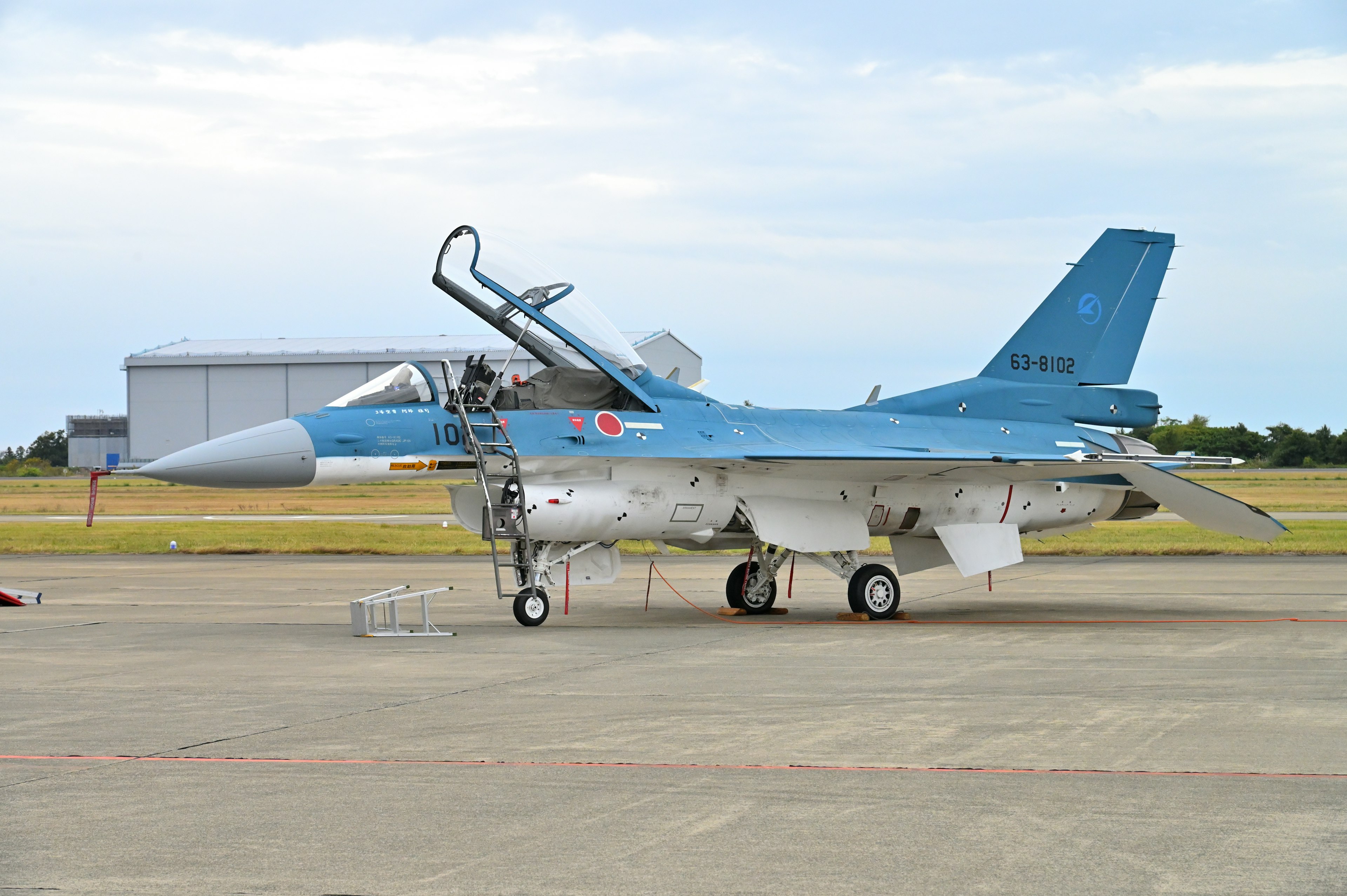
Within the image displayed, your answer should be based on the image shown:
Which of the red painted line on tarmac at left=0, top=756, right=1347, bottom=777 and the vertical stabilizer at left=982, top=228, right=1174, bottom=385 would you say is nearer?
the red painted line on tarmac at left=0, top=756, right=1347, bottom=777

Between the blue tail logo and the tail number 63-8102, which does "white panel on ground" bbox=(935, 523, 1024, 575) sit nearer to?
the tail number 63-8102

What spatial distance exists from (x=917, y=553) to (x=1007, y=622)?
7.00ft

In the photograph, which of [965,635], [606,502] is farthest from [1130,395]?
[606,502]

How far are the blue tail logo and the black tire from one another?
5.70 m

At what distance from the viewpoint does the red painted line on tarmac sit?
628 cm

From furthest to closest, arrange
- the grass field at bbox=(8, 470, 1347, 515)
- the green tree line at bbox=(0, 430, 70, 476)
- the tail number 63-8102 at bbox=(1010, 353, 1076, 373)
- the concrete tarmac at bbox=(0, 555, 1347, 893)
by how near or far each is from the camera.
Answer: the green tree line at bbox=(0, 430, 70, 476) → the grass field at bbox=(8, 470, 1347, 515) → the tail number 63-8102 at bbox=(1010, 353, 1076, 373) → the concrete tarmac at bbox=(0, 555, 1347, 893)

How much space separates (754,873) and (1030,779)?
6.68 feet

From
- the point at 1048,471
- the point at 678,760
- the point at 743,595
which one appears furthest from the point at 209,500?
the point at 678,760

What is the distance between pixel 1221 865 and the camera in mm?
4734

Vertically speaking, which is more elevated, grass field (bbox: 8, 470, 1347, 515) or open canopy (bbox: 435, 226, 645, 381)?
open canopy (bbox: 435, 226, 645, 381)

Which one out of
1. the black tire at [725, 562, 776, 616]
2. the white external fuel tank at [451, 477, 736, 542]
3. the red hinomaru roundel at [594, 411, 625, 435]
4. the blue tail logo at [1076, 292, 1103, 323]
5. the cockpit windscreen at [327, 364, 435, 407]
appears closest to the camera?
the white external fuel tank at [451, 477, 736, 542]

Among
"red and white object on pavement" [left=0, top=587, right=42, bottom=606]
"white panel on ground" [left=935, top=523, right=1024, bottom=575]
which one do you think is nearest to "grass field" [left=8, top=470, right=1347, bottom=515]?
"red and white object on pavement" [left=0, top=587, right=42, bottom=606]

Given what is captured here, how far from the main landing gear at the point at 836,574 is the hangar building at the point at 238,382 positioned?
182 ft

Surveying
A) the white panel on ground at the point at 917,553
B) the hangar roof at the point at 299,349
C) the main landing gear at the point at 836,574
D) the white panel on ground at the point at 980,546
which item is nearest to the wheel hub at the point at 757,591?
the main landing gear at the point at 836,574
